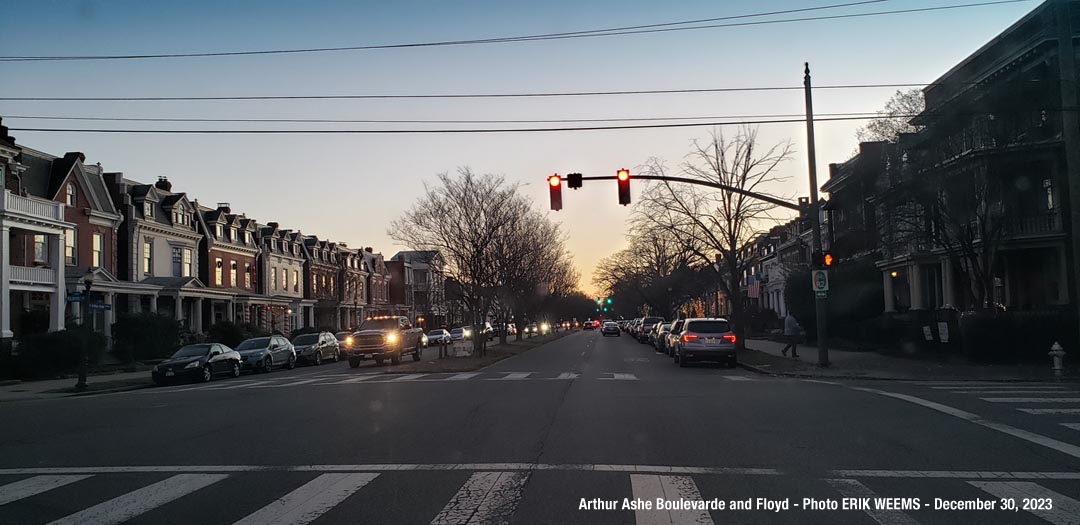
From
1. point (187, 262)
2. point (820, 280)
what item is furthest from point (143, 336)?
point (820, 280)

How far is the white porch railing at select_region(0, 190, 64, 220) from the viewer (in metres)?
31.4

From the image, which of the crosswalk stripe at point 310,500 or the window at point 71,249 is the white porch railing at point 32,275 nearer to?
the window at point 71,249

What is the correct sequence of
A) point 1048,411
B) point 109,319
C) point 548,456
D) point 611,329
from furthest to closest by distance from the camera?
point 611,329 < point 109,319 < point 1048,411 < point 548,456

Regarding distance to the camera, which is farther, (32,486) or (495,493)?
(32,486)

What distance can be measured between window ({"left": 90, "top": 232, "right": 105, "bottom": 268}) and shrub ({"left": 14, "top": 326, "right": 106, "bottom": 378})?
989cm

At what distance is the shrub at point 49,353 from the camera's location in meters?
28.9

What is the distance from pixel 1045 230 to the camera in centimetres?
2944

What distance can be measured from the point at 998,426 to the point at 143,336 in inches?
1397

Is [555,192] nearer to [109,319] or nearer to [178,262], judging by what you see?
[109,319]

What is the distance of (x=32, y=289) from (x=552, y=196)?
25.2 m

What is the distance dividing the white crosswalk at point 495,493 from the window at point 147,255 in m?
38.0

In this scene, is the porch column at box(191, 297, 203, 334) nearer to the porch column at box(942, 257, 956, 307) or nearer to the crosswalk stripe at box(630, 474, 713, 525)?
the porch column at box(942, 257, 956, 307)

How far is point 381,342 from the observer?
1258 inches

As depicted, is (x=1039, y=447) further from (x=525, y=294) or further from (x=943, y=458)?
(x=525, y=294)
